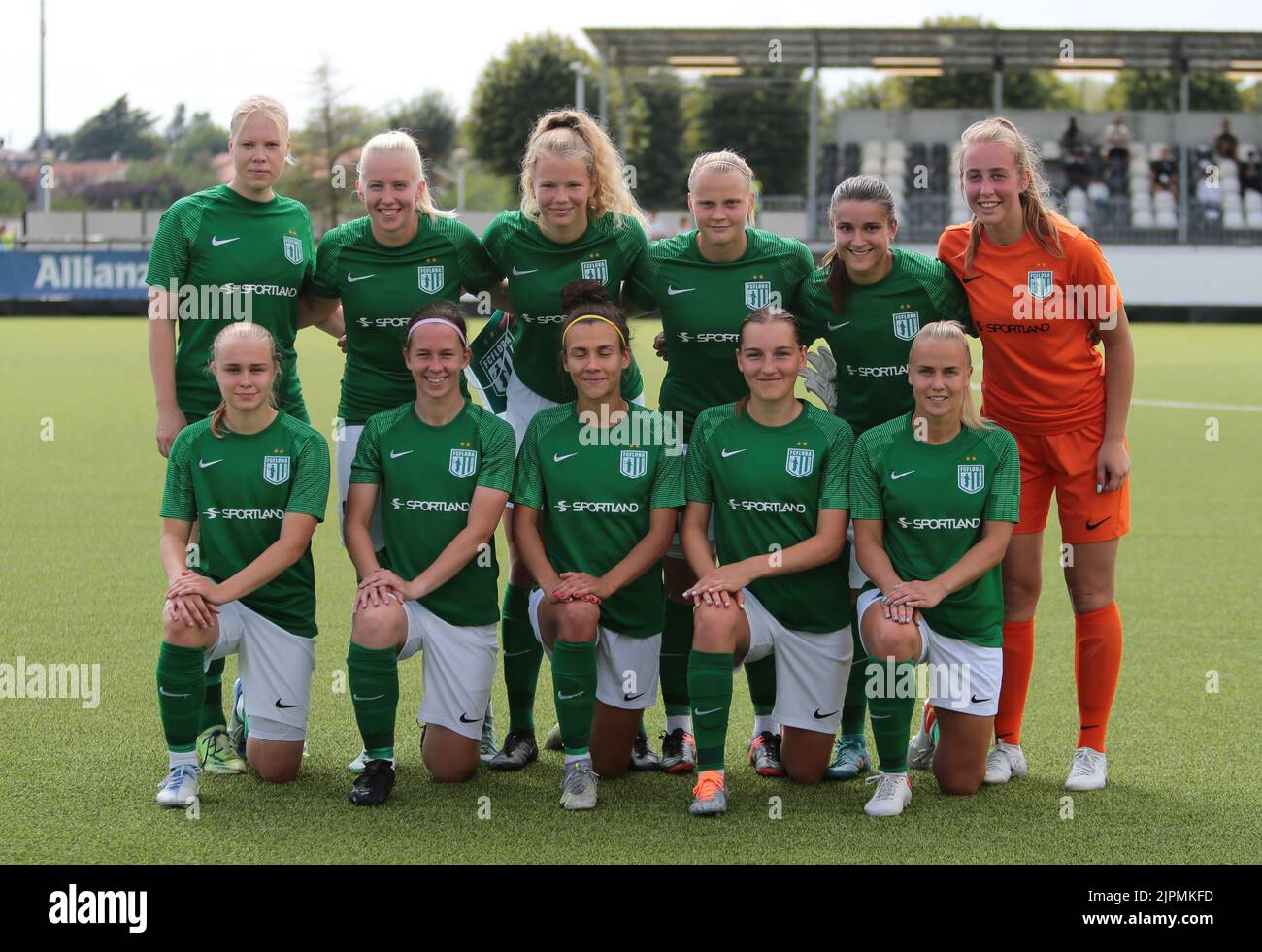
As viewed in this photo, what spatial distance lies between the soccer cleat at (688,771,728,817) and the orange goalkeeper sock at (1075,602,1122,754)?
1219mm

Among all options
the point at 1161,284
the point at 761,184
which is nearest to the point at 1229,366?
the point at 1161,284

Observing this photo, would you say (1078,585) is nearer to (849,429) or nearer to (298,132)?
(849,429)

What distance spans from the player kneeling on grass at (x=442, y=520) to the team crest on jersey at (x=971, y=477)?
55.5 inches

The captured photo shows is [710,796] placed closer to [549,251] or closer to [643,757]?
[643,757]

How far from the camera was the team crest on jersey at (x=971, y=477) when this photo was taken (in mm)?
4363

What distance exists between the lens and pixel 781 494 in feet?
14.6

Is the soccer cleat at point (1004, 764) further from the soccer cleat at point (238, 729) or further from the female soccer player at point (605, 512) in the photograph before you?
the soccer cleat at point (238, 729)

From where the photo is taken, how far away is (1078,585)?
4.59 m

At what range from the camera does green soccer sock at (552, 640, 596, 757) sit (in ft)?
14.2

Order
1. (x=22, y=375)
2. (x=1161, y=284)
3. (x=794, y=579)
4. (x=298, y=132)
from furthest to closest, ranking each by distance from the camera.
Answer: (x=298, y=132) → (x=1161, y=284) → (x=22, y=375) → (x=794, y=579)

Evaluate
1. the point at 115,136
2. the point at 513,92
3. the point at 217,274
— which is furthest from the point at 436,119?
the point at 217,274

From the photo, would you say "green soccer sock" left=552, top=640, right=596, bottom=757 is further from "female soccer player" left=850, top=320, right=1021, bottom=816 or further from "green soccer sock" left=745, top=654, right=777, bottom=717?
"female soccer player" left=850, top=320, right=1021, bottom=816
